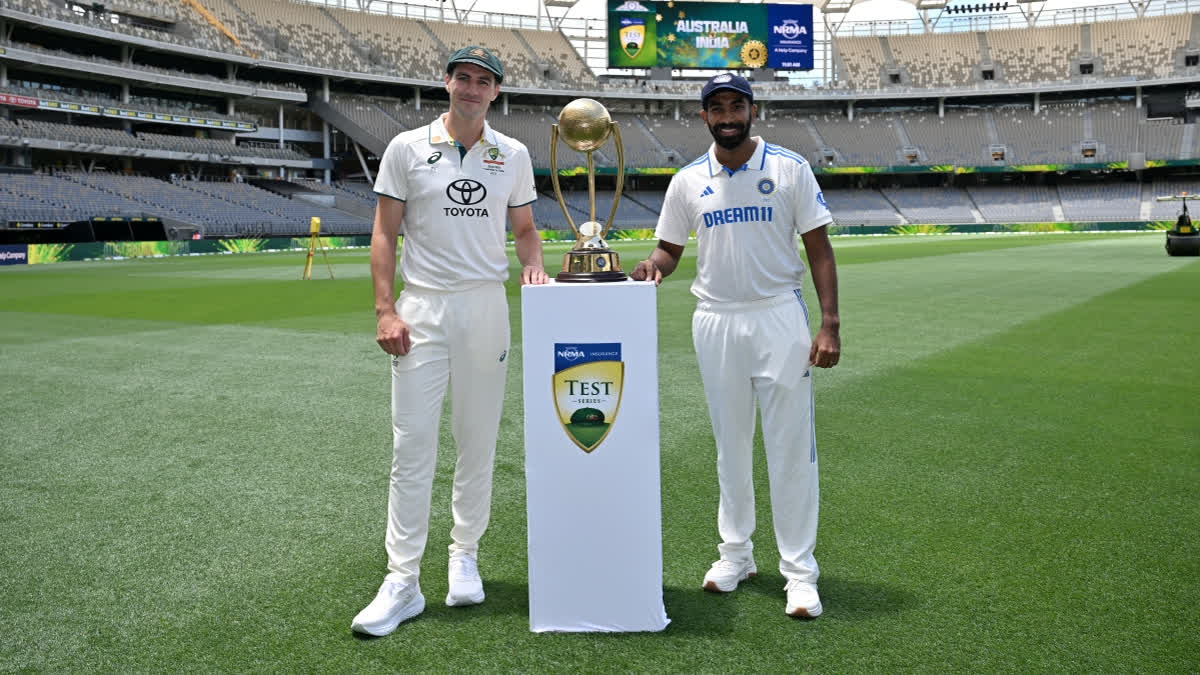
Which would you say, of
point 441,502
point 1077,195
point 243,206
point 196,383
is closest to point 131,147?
point 243,206

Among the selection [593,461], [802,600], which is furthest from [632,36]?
[802,600]

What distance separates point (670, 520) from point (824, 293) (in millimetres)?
1568

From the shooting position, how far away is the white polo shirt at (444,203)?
3.65 m

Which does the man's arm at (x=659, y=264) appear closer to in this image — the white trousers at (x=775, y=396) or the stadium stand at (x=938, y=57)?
the white trousers at (x=775, y=396)

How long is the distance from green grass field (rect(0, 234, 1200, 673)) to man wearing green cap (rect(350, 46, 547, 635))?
0.44 metres

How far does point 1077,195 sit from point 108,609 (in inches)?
2756

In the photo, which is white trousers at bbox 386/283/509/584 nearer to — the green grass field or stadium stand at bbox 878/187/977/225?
the green grass field

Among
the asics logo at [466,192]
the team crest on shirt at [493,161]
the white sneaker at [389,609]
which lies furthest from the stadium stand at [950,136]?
the white sneaker at [389,609]

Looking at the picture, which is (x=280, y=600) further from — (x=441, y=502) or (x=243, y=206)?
(x=243, y=206)

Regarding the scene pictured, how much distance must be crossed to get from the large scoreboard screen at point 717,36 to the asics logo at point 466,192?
61.8 metres

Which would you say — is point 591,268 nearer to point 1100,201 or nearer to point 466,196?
point 466,196

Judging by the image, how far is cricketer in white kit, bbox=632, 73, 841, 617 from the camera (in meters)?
3.62

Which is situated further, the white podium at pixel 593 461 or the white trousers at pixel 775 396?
the white trousers at pixel 775 396

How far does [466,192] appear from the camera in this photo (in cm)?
371
